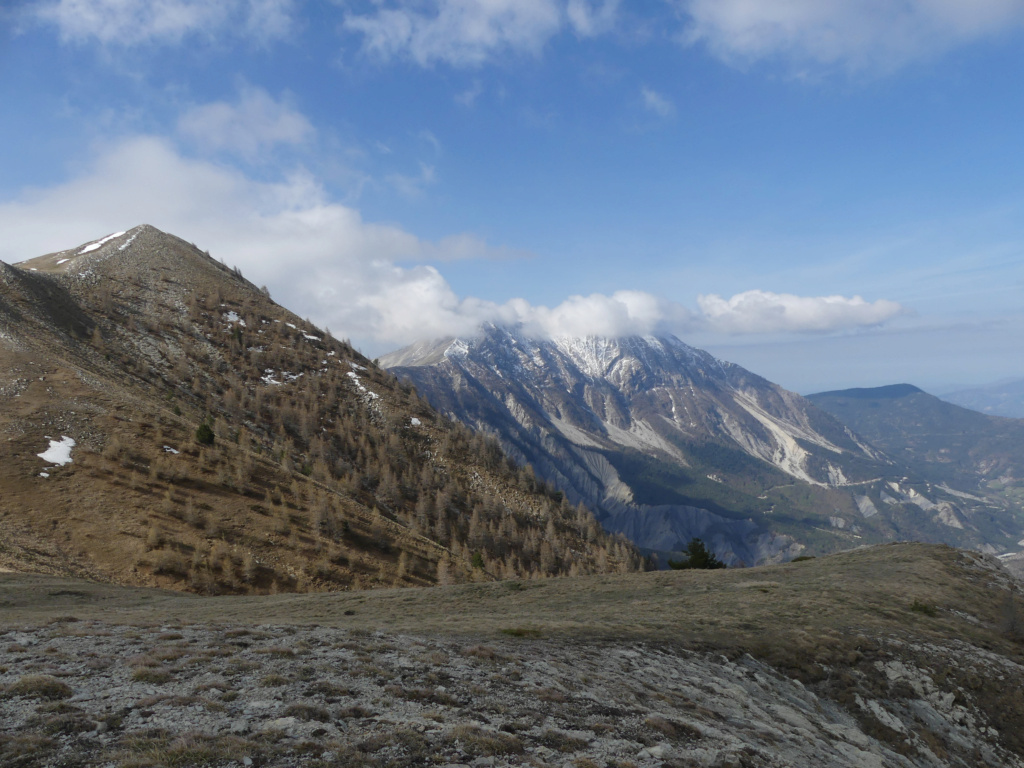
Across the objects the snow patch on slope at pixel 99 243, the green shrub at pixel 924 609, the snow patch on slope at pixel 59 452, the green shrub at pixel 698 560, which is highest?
the snow patch on slope at pixel 99 243

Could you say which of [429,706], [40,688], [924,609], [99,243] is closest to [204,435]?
[40,688]

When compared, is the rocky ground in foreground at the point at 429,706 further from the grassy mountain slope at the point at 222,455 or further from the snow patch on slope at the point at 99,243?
the snow patch on slope at the point at 99,243

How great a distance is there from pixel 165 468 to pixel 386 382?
79.1 metres

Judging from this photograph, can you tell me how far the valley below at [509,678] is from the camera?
9.57 m

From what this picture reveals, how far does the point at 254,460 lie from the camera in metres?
58.4

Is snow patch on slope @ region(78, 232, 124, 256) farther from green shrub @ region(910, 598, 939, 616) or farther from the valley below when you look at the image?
green shrub @ region(910, 598, 939, 616)

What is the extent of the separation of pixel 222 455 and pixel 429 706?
53.6m

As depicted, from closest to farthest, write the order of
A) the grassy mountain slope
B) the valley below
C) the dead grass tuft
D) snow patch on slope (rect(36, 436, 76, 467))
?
the valley below
the dead grass tuft
the grassy mountain slope
snow patch on slope (rect(36, 436, 76, 467))

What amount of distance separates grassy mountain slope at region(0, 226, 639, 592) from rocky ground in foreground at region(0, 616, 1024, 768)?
27586mm

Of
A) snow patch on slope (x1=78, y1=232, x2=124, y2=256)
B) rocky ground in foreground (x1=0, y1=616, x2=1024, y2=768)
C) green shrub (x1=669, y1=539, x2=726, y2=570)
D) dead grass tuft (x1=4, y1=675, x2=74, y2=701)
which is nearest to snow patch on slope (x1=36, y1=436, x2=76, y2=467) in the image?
rocky ground in foreground (x1=0, y1=616, x2=1024, y2=768)

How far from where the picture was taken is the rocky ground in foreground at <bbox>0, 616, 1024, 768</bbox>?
354 inches

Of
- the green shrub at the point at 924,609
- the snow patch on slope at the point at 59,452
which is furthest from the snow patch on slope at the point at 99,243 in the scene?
the green shrub at the point at 924,609

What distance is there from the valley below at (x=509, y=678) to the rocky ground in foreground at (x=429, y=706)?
0.07 meters

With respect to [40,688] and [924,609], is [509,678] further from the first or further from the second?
[924,609]
